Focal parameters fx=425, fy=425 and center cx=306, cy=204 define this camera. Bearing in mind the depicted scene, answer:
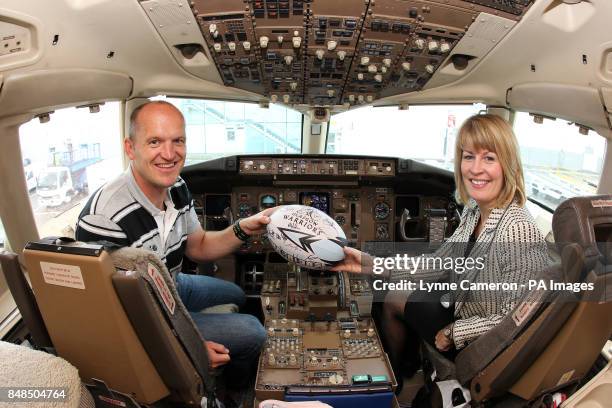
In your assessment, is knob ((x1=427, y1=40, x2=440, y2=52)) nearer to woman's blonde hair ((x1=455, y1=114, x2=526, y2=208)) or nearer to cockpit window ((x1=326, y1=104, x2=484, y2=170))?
woman's blonde hair ((x1=455, y1=114, x2=526, y2=208))

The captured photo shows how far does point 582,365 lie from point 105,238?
191 cm

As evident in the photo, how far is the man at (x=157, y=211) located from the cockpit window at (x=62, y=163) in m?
0.78

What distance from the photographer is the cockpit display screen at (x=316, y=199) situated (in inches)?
137

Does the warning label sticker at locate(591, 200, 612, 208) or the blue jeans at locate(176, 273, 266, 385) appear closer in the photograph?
the warning label sticker at locate(591, 200, 612, 208)

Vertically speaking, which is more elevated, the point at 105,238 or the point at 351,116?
the point at 351,116

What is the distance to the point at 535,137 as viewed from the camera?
140 inches

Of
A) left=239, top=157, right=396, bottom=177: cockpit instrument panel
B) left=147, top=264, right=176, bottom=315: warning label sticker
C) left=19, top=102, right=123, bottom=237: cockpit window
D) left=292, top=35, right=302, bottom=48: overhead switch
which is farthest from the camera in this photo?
left=239, top=157, right=396, bottom=177: cockpit instrument panel

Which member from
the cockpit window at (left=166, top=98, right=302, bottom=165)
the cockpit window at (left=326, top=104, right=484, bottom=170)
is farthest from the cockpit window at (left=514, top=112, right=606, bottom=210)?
the cockpit window at (left=166, top=98, right=302, bottom=165)

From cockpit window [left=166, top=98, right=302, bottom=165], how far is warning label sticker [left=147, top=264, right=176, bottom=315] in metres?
2.63

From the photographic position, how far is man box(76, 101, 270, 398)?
1760 millimetres

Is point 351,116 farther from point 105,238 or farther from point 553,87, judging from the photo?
point 105,238

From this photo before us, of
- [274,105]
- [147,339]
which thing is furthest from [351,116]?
[147,339]

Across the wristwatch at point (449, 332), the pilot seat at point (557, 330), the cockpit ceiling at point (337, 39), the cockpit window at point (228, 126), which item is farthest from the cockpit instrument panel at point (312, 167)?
the pilot seat at point (557, 330)

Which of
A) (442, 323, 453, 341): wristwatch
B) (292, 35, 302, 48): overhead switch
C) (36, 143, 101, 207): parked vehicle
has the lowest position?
(442, 323, 453, 341): wristwatch
